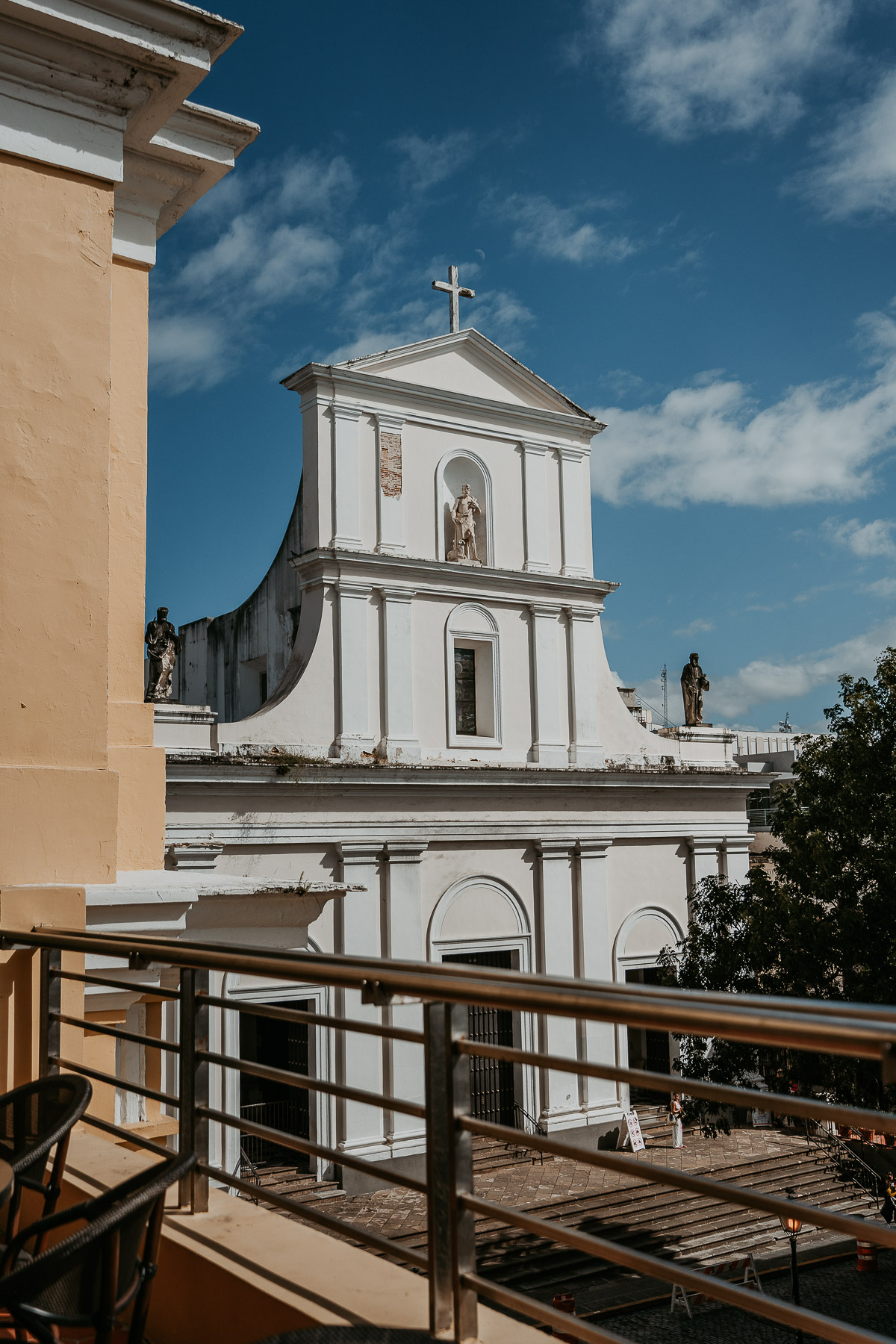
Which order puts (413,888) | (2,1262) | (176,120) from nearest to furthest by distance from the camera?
(2,1262) → (176,120) → (413,888)

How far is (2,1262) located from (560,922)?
1775 cm

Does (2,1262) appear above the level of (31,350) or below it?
below

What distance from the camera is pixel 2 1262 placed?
2516mm

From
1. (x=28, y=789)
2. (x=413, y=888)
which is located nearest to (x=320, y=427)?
(x=413, y=888)

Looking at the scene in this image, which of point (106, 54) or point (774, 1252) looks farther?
point (774, 1252)

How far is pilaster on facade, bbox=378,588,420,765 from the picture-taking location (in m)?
18.5

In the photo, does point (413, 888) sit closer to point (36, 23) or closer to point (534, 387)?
point (534, 387)

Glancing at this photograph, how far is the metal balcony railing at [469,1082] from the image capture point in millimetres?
1617

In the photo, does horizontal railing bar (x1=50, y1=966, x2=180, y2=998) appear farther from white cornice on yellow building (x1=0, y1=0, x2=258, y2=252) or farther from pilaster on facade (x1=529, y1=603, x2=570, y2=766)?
pilaster on facade (x1=529, y1=603, x2=570, y2=766)

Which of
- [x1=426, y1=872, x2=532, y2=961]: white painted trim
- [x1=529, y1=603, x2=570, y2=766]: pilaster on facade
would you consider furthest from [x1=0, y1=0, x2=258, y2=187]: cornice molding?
[x1=529, y1=603, x2=570, y2=766]: pilaster on facade

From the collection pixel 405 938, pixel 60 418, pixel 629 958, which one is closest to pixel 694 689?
pixel 629 958

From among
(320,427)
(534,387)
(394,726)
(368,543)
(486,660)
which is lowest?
(394,726)

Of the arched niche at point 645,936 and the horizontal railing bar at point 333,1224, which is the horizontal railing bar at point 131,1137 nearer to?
the horizontal railing bar at point 333,1224

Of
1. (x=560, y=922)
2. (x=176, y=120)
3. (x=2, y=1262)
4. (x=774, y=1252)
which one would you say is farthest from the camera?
(x=560, y=922)
